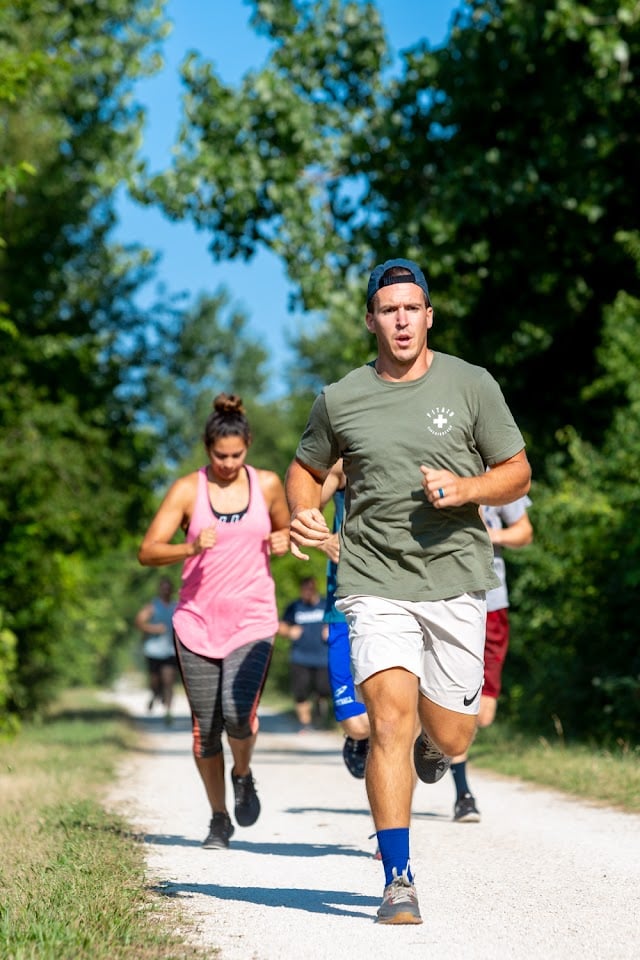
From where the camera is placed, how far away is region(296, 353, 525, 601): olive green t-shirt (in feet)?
16.8

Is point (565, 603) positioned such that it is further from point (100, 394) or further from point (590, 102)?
point (100, 394)

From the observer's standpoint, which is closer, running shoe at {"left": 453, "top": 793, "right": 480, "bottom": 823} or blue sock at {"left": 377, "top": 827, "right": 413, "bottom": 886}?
blue sock at {"left": 377, "top": 827, "right": 413, "bottom": 886}

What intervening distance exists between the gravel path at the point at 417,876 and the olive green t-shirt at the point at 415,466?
3.78ft

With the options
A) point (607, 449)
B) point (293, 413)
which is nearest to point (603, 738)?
point (607, 449)

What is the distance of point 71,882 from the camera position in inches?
208

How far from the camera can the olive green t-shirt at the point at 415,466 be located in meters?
5.12

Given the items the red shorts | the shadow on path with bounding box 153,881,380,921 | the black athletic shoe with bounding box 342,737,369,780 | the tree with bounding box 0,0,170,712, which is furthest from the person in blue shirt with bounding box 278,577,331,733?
the shadow on path with bounding box 153,881,380,921

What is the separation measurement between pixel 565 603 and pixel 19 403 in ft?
31.6

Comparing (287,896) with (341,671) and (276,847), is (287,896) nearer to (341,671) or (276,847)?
(276,847)

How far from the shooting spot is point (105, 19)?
80.7ft

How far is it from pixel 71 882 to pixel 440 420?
2.12 m

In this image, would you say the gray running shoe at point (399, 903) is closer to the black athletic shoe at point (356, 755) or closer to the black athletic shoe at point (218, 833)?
the black athletic shoe at point (218, 833)

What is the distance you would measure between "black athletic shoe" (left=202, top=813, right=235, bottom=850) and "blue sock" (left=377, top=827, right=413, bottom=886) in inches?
98.0

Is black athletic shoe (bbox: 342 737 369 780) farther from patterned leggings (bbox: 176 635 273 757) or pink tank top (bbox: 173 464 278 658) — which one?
pink tank top (bbox: 173 464 278 658)
